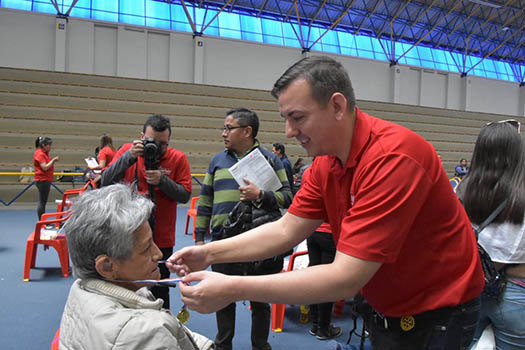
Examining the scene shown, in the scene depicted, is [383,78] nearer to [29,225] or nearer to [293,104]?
[29,225]

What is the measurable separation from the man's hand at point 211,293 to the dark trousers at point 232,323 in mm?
1388

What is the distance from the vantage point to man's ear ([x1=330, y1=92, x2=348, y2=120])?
1.03 metres

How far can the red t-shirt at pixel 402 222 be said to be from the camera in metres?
0.92

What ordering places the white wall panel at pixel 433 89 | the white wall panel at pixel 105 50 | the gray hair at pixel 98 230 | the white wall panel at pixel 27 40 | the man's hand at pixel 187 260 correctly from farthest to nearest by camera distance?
the white wall panel at pixel 433 89
the white wall panel at pixel 105 50
the white wall panel at pixel 27 40
the man's hand at pixel 187 260
the gray hair at pixel 98 230

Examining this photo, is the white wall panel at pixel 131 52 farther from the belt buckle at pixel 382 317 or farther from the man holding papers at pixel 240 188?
the belt buckle at pixel 382 317

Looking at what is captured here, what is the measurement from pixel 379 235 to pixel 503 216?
0.82 meters

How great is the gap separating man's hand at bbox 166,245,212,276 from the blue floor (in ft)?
4.96

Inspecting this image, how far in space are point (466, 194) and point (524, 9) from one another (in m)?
19.5

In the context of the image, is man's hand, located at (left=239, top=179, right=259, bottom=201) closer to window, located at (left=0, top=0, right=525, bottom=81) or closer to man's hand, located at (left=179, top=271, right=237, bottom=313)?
man's hand, located at (left=179, top=271, right=237, bottom=313)

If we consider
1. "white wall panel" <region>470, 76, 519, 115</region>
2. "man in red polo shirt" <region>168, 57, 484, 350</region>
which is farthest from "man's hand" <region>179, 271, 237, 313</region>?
"white wall panel" <region>470, 76, 519, 115</region>

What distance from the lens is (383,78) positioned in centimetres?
1505

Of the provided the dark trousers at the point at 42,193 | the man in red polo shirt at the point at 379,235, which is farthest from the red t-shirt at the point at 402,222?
the dark trousers at the point at 42,193

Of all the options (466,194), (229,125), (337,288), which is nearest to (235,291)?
(337,288)

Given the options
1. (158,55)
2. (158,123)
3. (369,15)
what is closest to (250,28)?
(158,55)
